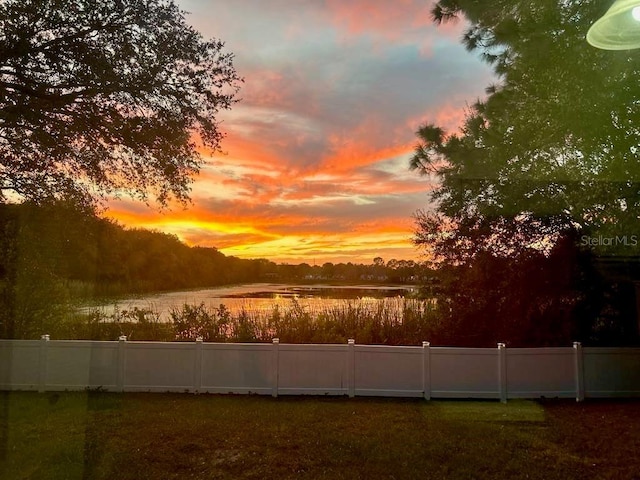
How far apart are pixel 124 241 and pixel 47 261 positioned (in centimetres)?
250

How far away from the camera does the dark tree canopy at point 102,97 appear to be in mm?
6566

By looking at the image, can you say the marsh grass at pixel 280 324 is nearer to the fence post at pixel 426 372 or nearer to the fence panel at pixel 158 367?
the fence panel at pixel 158 367

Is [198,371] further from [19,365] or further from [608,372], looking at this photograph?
[608,372]

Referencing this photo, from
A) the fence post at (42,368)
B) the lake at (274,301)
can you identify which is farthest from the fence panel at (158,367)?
the lake at (274,301)

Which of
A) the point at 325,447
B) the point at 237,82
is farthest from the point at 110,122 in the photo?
the point at 325,447

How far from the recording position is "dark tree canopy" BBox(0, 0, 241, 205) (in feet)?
21.5

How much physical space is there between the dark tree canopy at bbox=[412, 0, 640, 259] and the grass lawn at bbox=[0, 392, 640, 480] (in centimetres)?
288

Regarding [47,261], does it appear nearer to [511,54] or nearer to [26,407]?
[26,407]

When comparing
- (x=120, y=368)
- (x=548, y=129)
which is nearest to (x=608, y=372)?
(x=548, y=129)

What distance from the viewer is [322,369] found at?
8.48 m

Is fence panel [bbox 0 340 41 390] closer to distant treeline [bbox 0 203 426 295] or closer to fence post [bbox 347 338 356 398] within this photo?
distant treeline [bbox 0 203 426 295]

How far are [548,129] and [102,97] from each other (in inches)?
236

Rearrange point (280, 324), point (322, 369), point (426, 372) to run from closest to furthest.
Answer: point (426, 372)
point (322, 369)
point (280, 324)

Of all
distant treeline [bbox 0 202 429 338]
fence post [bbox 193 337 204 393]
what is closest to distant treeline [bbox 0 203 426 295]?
distant treeline [bbox 0 202 429 338]
